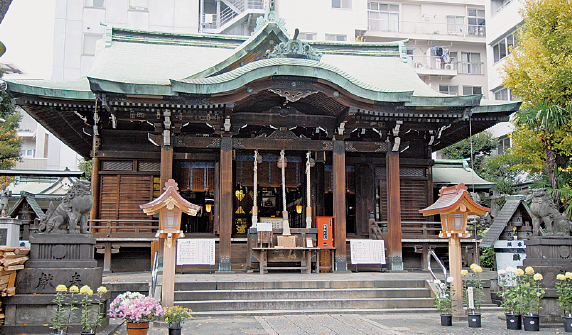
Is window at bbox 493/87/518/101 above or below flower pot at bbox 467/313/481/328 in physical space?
above

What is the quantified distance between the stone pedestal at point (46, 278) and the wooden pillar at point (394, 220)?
891 centimetres

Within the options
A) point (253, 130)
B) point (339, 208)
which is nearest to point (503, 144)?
point (339, 208)

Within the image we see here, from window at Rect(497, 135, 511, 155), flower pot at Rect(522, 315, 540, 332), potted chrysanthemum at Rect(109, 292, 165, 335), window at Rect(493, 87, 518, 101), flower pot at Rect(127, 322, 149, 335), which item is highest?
window at Rect(493, 87, 518, 101)

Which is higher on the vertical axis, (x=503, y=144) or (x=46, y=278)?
(x=503, y=144)

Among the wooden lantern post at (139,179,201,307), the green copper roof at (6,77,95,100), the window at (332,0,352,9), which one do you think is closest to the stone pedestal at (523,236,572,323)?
the wooden lantern post at (139,179,201,307)

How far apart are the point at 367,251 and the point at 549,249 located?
5.44m

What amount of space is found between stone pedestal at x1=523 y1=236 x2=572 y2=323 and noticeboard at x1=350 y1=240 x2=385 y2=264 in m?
4.89

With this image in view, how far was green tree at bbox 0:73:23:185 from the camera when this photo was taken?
86.6 feet

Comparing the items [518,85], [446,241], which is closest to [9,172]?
[446,241]

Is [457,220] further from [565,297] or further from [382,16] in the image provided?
[382,16]

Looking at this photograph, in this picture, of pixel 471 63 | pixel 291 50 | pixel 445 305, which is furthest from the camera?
pixel 471 63

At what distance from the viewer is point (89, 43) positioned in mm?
34875

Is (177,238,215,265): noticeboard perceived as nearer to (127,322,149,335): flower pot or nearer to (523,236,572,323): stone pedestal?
(127,322,149,335): flower pot

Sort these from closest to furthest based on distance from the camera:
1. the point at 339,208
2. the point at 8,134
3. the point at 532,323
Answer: the point at 532,323
the point at 339,208
the point at 8,134
